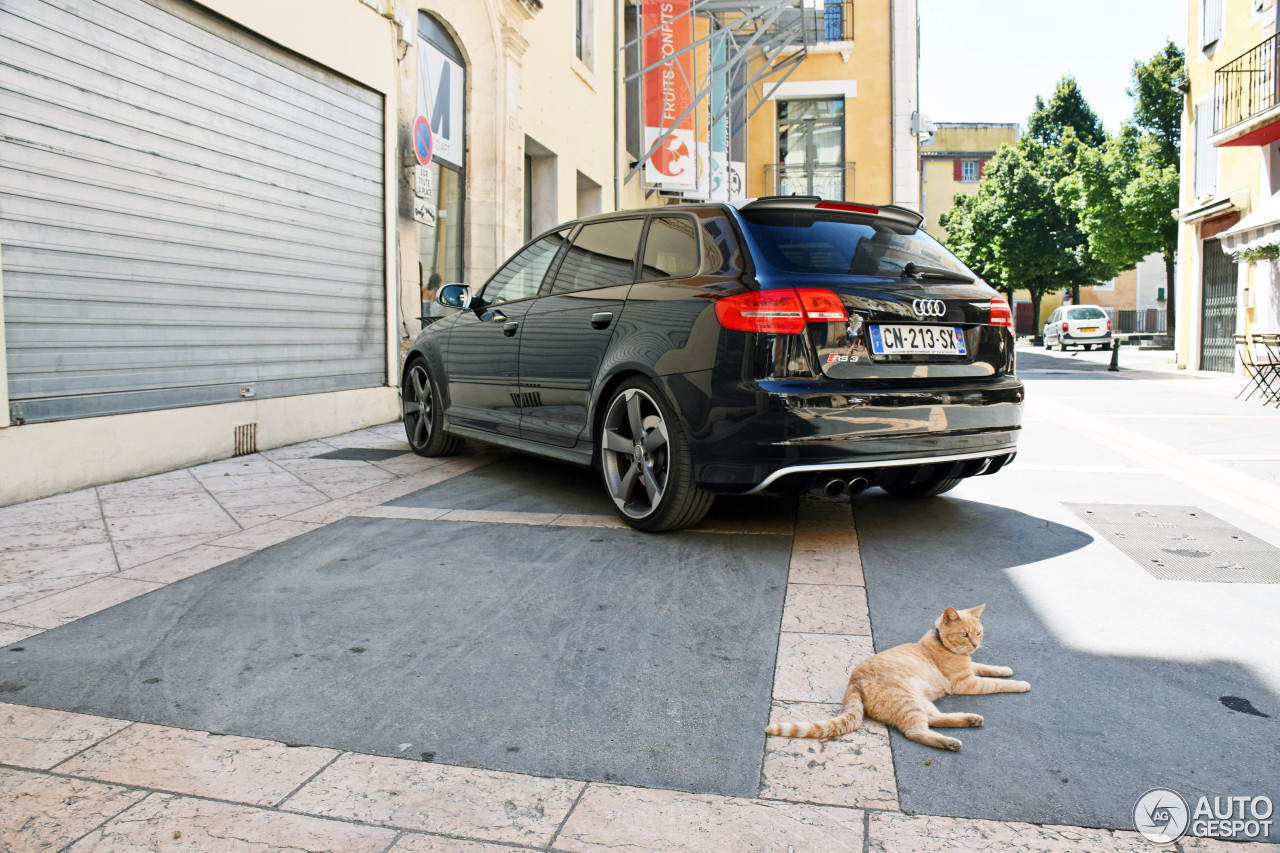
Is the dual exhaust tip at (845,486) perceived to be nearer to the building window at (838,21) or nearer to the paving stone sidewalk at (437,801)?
the paving stone sidewalk at (437,801)

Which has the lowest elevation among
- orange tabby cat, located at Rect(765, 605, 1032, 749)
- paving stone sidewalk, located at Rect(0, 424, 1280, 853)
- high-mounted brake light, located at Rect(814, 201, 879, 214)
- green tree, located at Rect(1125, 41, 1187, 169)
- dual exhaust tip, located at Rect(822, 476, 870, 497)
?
paving stone sidewalk, located at Rect(0, 424, 1280, 853)

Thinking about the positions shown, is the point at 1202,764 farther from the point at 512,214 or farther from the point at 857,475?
the point at 512,214

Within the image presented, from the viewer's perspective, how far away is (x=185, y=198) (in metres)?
7.23

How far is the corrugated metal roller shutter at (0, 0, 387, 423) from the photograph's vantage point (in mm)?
5879

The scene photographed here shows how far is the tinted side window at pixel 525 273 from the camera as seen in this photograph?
596 cm

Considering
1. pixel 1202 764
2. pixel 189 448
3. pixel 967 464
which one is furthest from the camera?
pixel 189 448

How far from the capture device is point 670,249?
4867 mm

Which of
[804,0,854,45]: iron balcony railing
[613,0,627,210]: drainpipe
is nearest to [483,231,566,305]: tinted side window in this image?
[613,0,627,210]: drainpipe

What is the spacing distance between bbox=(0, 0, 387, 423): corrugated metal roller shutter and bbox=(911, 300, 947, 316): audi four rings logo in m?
5.00

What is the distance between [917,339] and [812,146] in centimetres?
2537

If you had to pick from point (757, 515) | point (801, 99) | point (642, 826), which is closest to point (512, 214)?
point (757, 515)

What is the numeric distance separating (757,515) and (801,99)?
25565mm

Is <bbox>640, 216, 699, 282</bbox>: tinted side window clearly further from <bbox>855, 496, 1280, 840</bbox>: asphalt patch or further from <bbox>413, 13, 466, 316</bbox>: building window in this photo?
<bbox>413, 13, 466, 316</bbox>: building window

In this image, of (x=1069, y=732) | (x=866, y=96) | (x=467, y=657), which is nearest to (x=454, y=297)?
(x=467, y=657)
